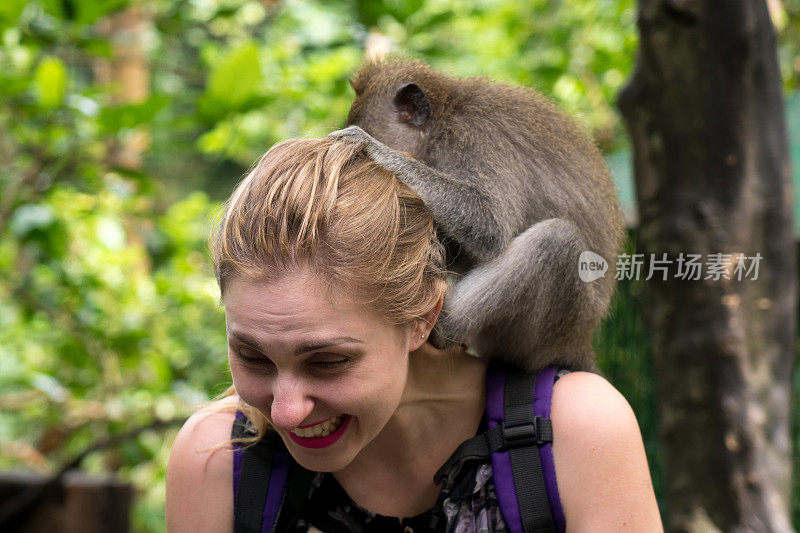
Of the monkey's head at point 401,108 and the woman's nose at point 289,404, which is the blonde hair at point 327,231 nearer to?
the woman's nose at point 289,404

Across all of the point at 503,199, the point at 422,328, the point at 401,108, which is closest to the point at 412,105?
the point at 401,108

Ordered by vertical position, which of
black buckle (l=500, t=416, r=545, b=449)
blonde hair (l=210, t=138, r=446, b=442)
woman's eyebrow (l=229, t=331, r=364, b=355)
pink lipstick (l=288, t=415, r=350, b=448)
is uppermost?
blonde hair (l=210, t=138, r=446, b=442)

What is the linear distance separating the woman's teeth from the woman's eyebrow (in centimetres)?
18

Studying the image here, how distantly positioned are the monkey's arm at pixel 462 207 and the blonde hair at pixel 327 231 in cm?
73

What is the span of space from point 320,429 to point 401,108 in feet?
5.71

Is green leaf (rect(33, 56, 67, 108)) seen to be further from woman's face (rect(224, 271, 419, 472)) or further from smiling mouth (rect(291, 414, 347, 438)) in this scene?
smiling mouth (rect(291, 414, 347, 438))

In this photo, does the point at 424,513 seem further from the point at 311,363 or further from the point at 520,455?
the point at 311,363

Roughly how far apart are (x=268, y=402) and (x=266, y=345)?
0.51 ft

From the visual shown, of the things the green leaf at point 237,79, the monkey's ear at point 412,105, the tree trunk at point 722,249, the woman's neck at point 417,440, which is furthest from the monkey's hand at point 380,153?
the tree trunk at point 722,249

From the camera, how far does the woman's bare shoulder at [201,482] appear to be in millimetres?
1799

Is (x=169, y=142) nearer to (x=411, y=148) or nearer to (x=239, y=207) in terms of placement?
(x=411, y=148)

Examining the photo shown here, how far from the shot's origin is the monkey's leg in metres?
2.46

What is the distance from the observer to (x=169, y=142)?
437cm

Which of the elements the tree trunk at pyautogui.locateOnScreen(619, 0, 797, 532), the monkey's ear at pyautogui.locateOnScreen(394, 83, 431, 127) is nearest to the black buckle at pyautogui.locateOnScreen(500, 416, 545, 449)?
the monkey's ear at pyautogui.locateOnScreen(394, 83, 431, 127)
